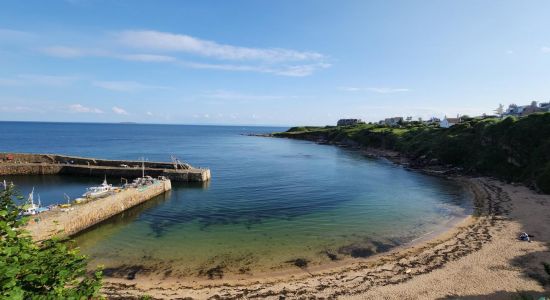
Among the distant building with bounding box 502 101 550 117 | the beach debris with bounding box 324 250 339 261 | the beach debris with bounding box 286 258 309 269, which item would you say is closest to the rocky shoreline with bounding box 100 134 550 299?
the beach debris with bounding box 286 258 309 269

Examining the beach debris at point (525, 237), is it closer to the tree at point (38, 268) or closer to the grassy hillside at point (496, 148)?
the grassy hillside at point (496, 148)

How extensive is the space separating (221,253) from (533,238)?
29660 mm

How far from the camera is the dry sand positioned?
72.8 ft

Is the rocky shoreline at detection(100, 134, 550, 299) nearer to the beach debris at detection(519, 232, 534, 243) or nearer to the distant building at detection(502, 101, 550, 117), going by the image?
the beach debris at detection(519, 232, 534, 243)

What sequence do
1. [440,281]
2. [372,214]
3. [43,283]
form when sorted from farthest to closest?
1. [372,214]
2. [440,281]
3. [43,283]

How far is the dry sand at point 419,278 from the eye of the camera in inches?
874

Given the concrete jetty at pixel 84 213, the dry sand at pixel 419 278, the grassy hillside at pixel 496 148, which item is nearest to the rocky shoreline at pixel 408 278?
the dry sand at pixel 419 278

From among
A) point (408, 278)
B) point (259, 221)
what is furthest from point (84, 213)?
point (408, 278)

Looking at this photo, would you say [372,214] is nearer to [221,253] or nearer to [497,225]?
[497,225]

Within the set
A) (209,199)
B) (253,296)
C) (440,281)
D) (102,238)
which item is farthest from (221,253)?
(209,199)

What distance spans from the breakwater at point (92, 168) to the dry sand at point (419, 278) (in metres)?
40.2

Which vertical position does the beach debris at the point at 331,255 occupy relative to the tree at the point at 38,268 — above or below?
below

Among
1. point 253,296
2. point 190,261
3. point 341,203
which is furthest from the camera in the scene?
point 341,203

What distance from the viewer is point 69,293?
823cm
